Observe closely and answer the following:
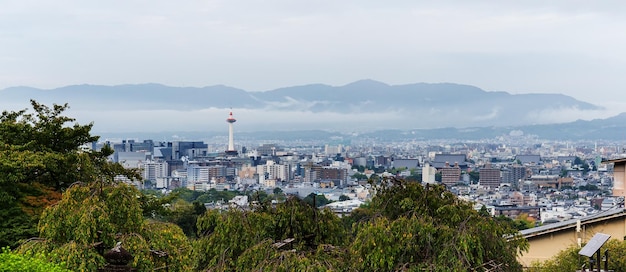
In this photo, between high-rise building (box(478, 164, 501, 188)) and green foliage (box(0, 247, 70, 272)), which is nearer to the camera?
green foliage (box(0, 247, 70, 272))

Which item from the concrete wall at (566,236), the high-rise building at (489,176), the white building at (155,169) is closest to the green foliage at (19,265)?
the concrete wall at (566,236)

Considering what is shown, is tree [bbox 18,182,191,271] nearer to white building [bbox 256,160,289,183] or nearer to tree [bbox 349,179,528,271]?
tree [bbox 349,179,528,271]

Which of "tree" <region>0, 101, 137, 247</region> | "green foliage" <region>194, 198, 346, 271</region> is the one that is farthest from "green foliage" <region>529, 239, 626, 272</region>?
"tree" <region>0, 101, 137, 247</region>

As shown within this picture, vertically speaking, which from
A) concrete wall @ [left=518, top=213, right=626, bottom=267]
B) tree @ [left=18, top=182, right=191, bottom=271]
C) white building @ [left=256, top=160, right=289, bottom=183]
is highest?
tree @ [left=18, top=182, right=191, bottom=271]

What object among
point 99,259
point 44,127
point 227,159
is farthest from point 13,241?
point 227,159

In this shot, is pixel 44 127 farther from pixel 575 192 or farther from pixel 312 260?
pixel 575 192

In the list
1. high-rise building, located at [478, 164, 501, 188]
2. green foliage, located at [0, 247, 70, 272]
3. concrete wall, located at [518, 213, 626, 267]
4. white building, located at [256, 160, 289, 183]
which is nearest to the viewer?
green foliage, located at [0, 247, 70, 272]

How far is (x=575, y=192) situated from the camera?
345ft

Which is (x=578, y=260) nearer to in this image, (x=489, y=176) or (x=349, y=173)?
(x=489, y=176)

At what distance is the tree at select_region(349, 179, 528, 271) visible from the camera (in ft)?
27.0

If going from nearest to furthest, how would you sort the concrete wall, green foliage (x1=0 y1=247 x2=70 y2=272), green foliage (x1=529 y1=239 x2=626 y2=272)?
1. green foliage (x1=0 y1=247 x2=70 y2=272)
2. green foliage (x1=529 y1=239 x2=626 y2=272)
3. the concrete wall

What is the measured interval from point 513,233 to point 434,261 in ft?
4.29

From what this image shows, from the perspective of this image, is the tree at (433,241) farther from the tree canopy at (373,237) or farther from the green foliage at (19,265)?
the green foliage at (19,265)

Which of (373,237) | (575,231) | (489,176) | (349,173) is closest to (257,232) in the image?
(373,237)
